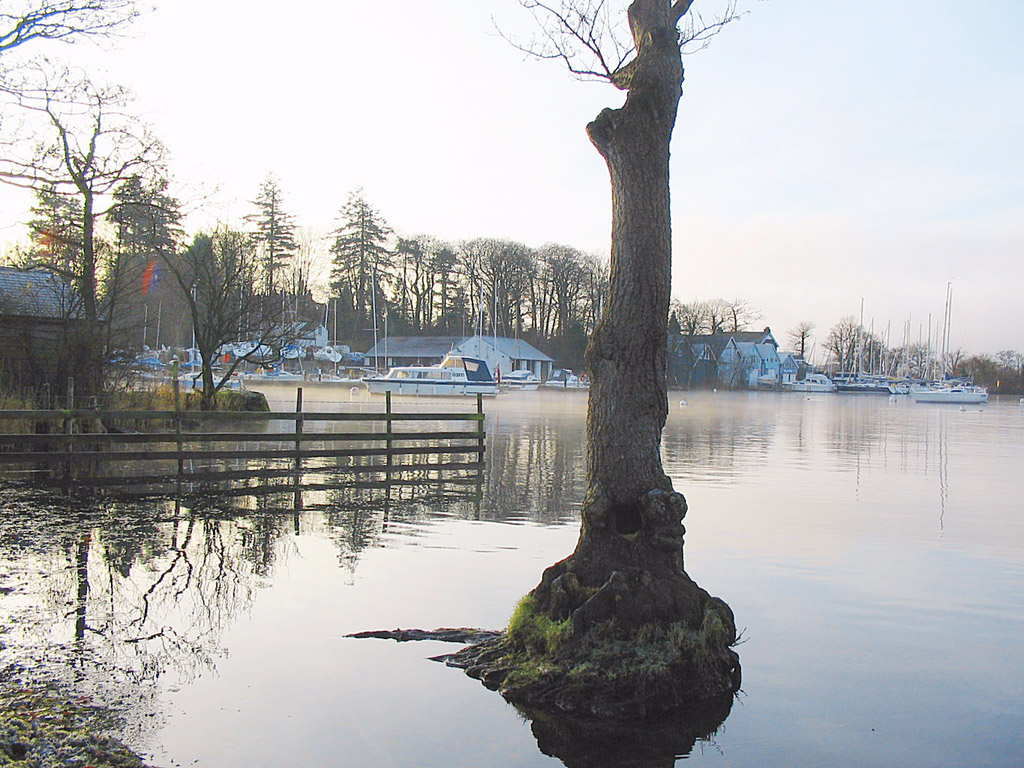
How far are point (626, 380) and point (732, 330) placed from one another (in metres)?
123

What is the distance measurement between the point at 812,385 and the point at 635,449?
11314 centimetres

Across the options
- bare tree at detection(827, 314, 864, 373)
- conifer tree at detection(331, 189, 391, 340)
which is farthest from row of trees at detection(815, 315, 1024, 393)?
conifer tree at detection(331, 189, 391, 340)

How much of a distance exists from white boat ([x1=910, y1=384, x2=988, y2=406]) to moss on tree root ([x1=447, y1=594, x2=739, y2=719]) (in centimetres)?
9106

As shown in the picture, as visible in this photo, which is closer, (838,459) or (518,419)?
(838,459)

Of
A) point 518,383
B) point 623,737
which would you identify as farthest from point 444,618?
point 518,383

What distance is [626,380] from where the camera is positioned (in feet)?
24.6

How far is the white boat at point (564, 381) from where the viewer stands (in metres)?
95.4

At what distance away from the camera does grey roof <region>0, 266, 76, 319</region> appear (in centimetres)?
2420

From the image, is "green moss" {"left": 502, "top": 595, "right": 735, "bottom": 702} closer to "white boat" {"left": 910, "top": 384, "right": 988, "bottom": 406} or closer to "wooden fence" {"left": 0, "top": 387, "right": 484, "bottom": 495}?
"wooden fence" {"left": 0, "top": 387, "right": 484, "bottom": 495}

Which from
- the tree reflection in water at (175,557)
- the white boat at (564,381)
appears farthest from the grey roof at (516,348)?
the tree reflection in water at (175,557)

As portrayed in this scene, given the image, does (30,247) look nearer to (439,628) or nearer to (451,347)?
(439,628)

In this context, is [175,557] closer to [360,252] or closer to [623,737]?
[623,737]

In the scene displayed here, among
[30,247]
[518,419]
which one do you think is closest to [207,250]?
[30,247]

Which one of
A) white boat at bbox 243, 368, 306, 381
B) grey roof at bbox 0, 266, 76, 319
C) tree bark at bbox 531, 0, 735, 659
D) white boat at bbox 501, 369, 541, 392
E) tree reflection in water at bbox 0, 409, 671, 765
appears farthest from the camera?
white boat at bbox 501, 369, 541, 392
